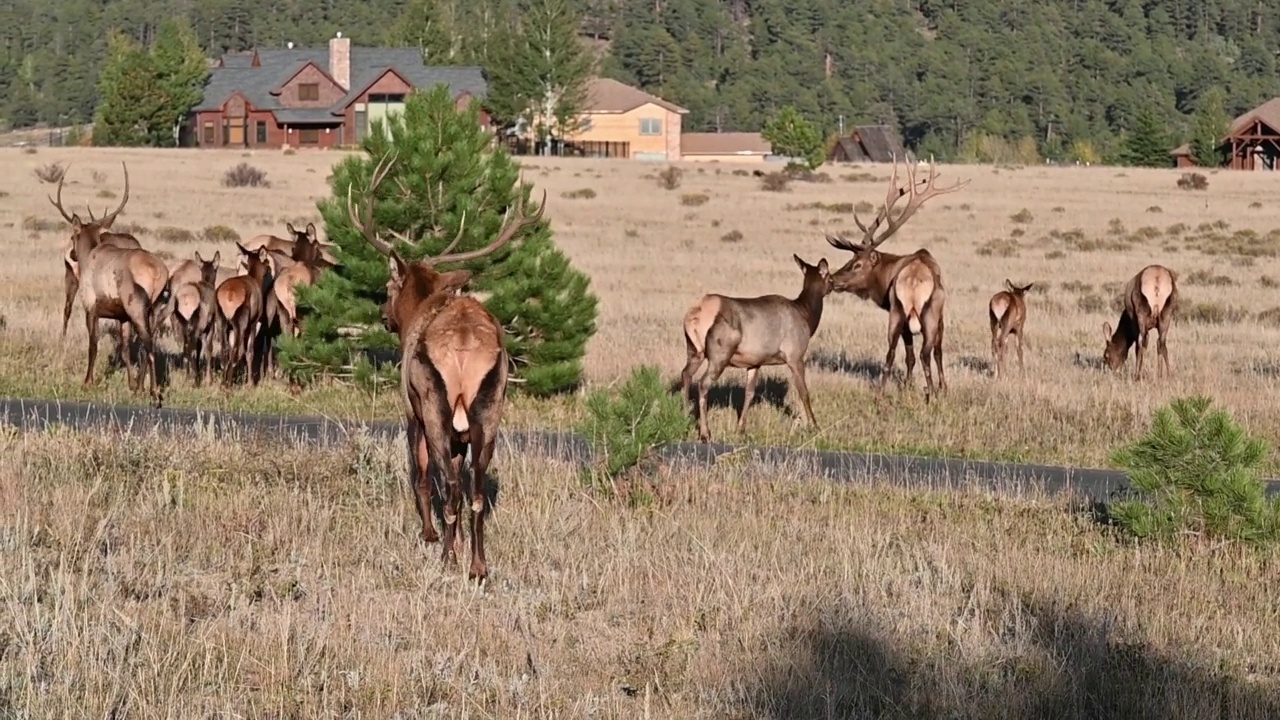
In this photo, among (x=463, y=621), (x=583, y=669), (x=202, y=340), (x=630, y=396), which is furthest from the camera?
(x=202, y=340)

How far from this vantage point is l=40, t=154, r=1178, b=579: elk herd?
9.40 m

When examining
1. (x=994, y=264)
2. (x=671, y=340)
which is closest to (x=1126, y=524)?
(x=671, y=340)

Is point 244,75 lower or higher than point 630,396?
higher

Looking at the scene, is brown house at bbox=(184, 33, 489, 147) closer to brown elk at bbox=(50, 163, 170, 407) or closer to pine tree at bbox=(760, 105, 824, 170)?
pine tree at bbox=(760, 105, 824, 170)

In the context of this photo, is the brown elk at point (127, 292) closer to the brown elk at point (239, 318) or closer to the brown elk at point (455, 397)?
the brown elk at point (239, 318)

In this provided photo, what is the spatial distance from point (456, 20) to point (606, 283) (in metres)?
138

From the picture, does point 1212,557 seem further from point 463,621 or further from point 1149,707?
point 463,621

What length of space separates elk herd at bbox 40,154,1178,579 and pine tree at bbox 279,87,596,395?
31cm

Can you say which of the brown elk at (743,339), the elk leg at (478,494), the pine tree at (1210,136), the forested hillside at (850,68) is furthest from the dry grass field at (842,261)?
the forested hillside at (850,68)

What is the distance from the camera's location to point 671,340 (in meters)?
21.6

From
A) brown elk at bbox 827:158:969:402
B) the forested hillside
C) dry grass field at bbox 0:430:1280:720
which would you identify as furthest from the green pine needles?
the forested hillside

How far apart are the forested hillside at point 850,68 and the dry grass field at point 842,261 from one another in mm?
85441

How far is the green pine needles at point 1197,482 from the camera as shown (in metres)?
10.6

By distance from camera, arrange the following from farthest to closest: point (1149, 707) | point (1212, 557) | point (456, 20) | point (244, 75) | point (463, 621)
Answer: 1. point (456, 20)
2. point (244, 75)
3. point (1212, 557)
4. point (463, 621)
5. point (1149, 707)
